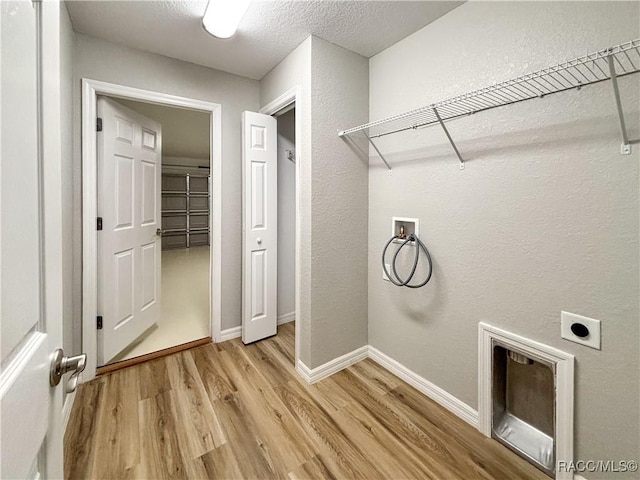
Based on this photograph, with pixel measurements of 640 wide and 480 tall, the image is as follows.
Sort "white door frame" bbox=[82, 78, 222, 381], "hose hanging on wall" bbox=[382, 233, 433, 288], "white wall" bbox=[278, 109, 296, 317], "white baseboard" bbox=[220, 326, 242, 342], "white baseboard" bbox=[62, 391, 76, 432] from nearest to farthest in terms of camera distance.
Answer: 1. "white baseboard" bbox=[62, 391, 76, 432]
2. "hose hanging on wall" bbox=[382, 233, 433, 288]
3. "white door frame" bbox=[82, 78, 222, 381]
4. "white baseboard" bbox=[220, 326, 242, 342]
5. "white wall" bbox=[278, 109, 296, 317]

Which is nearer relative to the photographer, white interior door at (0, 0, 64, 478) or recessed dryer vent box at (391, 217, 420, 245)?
white interior door at (0, 0, 64, 478)

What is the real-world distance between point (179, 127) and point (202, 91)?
2.44m

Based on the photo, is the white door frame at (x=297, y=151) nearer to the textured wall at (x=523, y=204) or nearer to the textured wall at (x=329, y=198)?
the textured wall at (x=329, y=198)

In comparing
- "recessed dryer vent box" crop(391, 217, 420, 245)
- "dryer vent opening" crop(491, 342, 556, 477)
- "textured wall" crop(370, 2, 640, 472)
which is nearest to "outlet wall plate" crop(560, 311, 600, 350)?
"textured wall" crop(370, 2, 640, 472)

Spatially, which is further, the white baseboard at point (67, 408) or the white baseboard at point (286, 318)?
the white baseboard at point (286, 318)

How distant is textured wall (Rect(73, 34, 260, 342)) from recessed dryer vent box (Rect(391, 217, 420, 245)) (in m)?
1.36

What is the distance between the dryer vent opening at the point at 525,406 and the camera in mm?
1367

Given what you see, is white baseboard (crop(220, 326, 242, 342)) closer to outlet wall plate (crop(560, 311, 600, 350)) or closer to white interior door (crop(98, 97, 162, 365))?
white interior door (crop(98, 97, 162, 365))

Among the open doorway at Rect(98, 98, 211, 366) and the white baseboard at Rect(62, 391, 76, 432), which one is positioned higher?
the open doorway at Rect(98, 98, 211, 366)

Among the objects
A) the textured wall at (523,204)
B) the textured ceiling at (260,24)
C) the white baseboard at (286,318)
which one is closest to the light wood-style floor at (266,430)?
the textured wall at (523,204)

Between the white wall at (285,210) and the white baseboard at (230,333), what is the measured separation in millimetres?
468

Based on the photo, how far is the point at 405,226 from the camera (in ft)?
6.42

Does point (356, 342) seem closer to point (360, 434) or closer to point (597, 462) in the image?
point (360, 434)

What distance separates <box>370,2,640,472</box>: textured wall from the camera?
1.12m
